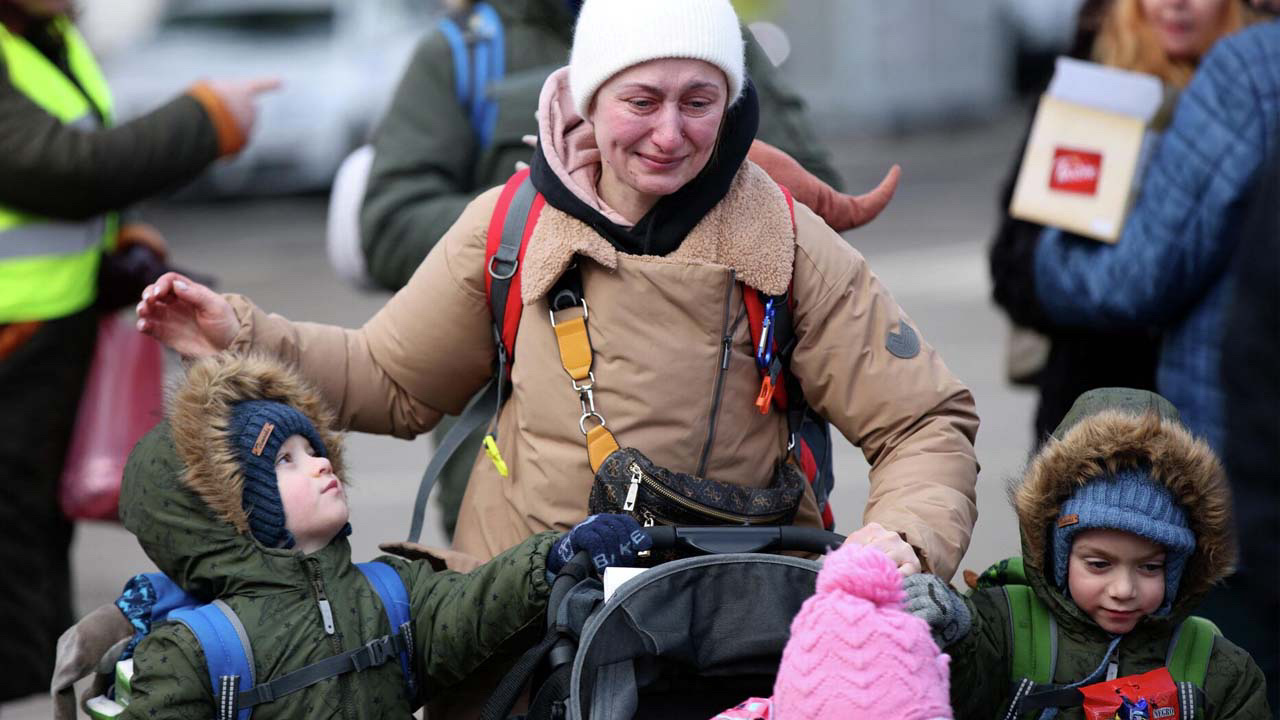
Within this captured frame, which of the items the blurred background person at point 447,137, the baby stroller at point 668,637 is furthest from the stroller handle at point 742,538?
the blurred background person at point 447,137

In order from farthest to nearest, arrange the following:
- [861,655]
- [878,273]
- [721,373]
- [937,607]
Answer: [878,273] < [721,373] < [937,607] < [861,655]

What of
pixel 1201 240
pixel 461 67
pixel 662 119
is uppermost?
pixel 662 119

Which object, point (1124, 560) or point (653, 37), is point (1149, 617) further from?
point (653, 37)

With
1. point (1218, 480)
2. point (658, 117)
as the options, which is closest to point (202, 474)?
point (658, 117)

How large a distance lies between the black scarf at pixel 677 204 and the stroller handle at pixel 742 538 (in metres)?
0.53

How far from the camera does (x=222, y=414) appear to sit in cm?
338

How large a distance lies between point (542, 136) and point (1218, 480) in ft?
4.58

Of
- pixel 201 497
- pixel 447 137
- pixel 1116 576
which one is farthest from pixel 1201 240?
pixel 201 497

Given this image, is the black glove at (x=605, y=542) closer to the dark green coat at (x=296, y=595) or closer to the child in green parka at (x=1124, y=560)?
the dark green coat at (x=296, y=595)

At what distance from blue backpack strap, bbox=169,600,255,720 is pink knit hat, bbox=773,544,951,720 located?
36.8 inches

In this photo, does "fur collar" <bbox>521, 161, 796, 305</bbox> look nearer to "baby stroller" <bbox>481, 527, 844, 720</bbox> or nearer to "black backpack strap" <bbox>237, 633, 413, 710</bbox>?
"baby stroller" <bbox>481, 527, 844, 720</bbox>

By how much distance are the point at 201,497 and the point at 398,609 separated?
1.32 ft

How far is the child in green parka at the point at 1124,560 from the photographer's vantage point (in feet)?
11.1

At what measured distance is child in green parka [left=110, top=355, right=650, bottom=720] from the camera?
10.7ft
